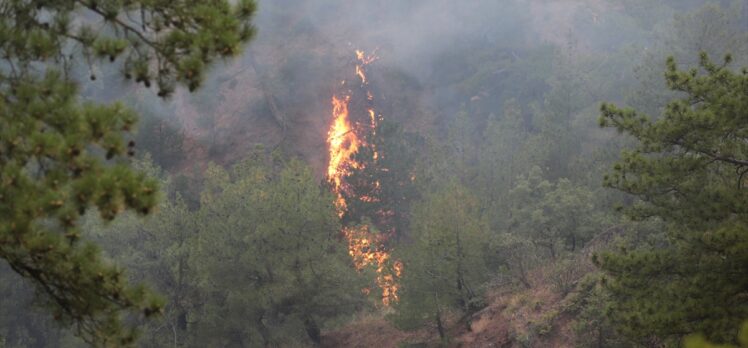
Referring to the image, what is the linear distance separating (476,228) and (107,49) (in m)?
18.3

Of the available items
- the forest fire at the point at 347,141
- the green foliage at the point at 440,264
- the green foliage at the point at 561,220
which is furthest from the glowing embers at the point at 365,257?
the green foliage at the point at 561,220

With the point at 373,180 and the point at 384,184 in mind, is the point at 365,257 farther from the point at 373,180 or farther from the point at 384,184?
the point at 384,184

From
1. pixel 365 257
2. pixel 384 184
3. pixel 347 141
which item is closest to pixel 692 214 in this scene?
pixel 365 257

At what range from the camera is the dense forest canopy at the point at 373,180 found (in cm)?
504

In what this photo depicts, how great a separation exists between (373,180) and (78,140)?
31979mm

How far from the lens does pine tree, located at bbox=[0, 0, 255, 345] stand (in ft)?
14.3

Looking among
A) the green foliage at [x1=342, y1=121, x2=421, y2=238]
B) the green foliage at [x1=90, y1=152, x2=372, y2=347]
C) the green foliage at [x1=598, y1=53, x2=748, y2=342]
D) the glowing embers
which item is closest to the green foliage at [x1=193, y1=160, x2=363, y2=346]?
the green foliage at [x1=90, y1=152, x2=372, y2=347]

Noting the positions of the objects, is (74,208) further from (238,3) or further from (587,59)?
(587,59)

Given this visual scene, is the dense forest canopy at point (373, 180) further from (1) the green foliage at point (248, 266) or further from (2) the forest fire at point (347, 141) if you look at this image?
(2) the forest fire at point (347, 141)

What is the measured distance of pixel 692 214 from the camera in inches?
400

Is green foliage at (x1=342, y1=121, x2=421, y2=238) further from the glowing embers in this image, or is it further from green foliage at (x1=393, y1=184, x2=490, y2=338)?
green foliage at (x1=393, y1=184, x2=490, y2=338)

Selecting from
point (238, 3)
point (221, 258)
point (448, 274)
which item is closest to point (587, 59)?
point (448, 274)

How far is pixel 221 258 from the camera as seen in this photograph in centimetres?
2347

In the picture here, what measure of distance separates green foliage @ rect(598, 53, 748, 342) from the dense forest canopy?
0.04m
